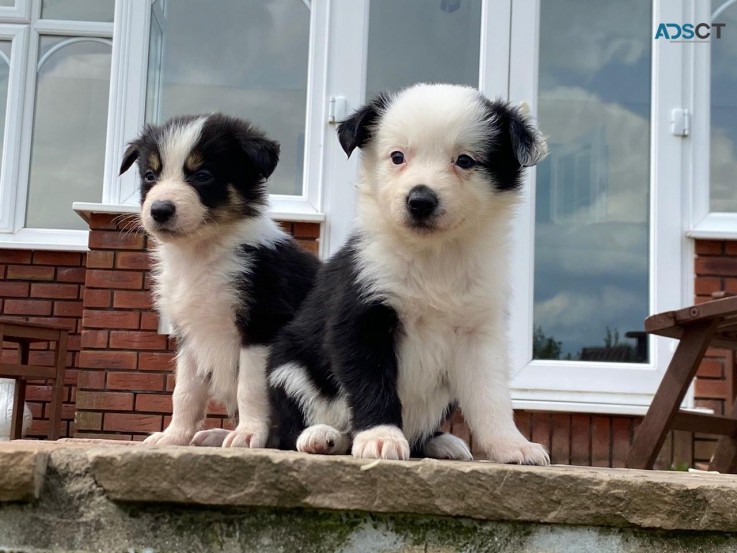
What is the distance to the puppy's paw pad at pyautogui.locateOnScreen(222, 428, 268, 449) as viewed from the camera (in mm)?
2773

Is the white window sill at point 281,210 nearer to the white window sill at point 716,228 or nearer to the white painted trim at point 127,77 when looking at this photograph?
the white painted trim at point 127,77

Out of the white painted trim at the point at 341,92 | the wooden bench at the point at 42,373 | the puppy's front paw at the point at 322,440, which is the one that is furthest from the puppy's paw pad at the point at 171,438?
the wooden bench at the point at 42,373

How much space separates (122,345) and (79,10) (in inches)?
140

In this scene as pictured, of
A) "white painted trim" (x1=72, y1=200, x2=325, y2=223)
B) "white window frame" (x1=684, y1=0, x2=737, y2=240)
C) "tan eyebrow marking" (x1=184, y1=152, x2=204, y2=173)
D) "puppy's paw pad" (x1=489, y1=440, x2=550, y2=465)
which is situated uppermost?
"white window frame" (x1=684, y1=0, x2=737, y2=240)

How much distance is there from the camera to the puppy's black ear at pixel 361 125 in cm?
285

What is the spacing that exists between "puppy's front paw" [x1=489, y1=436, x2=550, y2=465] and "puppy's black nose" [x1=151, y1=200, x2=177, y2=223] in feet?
4.61

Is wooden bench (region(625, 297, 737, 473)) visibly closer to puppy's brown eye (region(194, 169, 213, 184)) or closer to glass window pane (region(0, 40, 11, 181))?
puppy's brown eye (region(194, 169, 213, 184))

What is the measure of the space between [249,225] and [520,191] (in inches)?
42.9

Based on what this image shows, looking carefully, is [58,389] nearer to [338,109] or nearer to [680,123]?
[338,109]

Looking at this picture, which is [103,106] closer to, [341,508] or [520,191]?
[520,191]

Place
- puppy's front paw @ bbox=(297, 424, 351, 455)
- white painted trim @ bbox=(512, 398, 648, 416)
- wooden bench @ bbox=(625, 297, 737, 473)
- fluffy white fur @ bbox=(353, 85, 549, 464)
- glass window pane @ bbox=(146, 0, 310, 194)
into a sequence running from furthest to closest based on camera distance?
glass window pane @ bbox=(146, 0, 310, 194)
white painted trim @ bbox=(512, 398, 648, 416)
wooden bench @ bbox=(625, 297, 737, 473)
fluffy white fur @ bbox=(353, 85, 549, 464)
puppy's front paw @ bbox=(297, 424, 351, 455)

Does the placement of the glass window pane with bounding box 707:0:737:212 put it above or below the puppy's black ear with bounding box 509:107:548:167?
above

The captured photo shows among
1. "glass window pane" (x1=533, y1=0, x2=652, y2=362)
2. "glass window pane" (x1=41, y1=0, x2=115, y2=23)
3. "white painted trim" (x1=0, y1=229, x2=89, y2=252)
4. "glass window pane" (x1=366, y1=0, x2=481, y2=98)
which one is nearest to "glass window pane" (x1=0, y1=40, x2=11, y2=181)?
"glass window pane" (x1=41, y1=0, x2=115, y2=23)

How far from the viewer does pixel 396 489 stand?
2.04 meters
